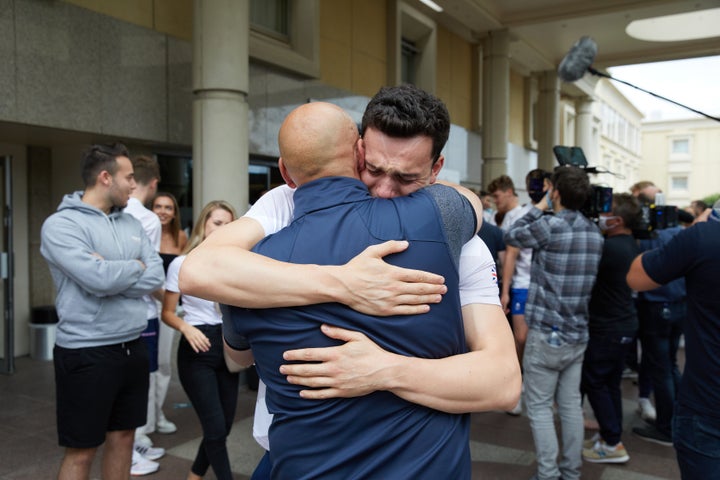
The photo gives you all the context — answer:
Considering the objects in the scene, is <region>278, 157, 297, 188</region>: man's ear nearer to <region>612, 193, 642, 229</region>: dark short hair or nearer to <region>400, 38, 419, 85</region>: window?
<region>612, 193, 642, 229</region>: dark short hair

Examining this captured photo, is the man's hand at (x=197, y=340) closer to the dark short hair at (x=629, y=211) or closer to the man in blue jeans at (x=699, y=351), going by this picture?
the man in blue jeans at (x=699, y=351)

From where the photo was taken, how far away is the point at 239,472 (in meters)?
4.01

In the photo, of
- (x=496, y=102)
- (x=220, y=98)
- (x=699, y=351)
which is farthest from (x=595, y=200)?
(x=496, y=102)

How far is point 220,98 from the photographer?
647 cm

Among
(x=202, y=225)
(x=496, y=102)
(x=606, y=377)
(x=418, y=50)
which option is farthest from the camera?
(x=496, y=102)

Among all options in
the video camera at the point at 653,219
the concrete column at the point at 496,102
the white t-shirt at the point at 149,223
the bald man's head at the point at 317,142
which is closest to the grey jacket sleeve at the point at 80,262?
the white t-shirt at the point at 149,223

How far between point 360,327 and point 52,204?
23.4 feet

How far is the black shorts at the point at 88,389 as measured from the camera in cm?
293

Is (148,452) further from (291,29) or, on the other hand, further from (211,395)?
(291,29)

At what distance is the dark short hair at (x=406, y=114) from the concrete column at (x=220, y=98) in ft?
17.2

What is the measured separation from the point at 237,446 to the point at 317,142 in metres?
3.69

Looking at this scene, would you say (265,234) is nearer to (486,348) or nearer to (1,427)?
(486,348)

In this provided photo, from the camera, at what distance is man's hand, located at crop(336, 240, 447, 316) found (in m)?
1.27

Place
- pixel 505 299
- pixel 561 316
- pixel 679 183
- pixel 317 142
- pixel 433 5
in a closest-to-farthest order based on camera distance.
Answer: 1. pixel 317 142
2. pixel 561 316
3. pixel 505 299
4. pixel 433 5
5. pixel 679 183
